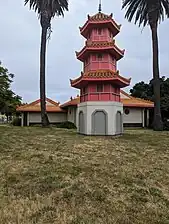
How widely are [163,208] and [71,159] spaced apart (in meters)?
5.01

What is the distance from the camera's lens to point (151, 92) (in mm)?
39812

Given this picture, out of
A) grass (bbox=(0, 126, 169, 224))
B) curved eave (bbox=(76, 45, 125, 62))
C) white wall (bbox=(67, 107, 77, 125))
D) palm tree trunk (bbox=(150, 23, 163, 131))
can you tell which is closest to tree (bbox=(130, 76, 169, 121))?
palm tree trunk (bbox=(150, 23, 163, 131))

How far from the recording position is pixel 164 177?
29.8 ft

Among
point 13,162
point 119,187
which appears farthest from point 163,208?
point 13,162

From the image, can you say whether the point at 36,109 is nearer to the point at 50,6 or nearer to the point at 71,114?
the point at 71,114

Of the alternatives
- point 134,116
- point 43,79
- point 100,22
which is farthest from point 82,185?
point 134,116

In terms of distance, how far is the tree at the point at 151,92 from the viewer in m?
32.6

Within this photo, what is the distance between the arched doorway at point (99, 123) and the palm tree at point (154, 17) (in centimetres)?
743

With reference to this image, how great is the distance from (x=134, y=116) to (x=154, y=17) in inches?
459

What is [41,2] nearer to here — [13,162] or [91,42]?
[91,42]

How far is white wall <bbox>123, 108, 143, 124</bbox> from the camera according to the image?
31.9 metres

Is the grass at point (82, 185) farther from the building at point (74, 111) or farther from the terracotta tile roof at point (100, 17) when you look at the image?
the building at point (74, 111)

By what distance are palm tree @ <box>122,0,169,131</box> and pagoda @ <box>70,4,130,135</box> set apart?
16.9 ft

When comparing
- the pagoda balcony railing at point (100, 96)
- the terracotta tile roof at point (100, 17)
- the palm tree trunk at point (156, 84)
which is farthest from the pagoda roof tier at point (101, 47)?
the palm tree trunk at point (156, 84)
